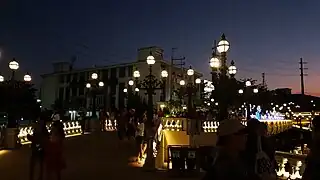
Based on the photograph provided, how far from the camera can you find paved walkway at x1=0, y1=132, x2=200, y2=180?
A: 1287 centimetres

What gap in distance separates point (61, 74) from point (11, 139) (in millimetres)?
66763

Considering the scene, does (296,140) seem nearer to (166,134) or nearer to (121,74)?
(166,134)

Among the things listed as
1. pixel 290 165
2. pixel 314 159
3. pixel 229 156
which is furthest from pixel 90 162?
pixel 229 156

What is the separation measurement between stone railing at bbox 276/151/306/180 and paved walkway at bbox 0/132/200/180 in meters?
3.99

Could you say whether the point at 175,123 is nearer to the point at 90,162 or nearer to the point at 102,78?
the point at 90,162

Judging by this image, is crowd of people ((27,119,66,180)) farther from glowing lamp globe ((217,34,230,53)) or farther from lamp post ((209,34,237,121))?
glowing lamp globe ((217,34,230,53))

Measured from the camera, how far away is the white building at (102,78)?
69.8 metres

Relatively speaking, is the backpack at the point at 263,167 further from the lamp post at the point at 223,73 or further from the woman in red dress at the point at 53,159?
the lamp post at the point at 223,73

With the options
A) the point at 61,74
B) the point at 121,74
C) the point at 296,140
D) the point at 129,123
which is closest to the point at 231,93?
the point at 129,123

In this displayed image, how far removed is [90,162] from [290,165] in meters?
8.39

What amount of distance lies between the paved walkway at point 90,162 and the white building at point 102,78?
43.2m

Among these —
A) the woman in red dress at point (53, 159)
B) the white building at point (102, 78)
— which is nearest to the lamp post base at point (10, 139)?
the woman in red dress at point (53, 159)

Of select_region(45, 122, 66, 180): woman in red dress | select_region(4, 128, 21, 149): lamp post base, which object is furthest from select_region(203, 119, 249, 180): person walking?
select_region(4, 128, 21, 149): lamp post base

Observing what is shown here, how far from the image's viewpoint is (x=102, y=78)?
6669 cm
